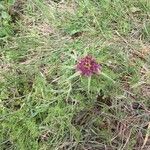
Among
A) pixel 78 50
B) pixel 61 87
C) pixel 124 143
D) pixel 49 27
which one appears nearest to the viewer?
pixel 124 143

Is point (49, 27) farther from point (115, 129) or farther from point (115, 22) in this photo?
point (115, 129)

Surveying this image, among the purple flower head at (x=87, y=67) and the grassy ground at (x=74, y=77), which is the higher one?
the purple flower head at (x=87, y=67)

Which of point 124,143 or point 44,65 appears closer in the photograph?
point 124,143

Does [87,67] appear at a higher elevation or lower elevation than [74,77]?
higher

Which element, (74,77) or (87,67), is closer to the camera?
(87,67)

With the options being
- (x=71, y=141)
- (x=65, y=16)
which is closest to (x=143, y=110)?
(x=71, y=141)

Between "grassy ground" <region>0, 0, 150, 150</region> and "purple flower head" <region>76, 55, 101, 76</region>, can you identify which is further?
"grassy ground" <region>0, 0, 150, 150</region>

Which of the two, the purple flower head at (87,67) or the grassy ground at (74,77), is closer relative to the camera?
the purple flower head at (87,67)

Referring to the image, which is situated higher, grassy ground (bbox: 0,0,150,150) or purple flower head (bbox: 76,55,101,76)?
purple flower head (bbox: 76,55,101,76)
